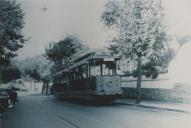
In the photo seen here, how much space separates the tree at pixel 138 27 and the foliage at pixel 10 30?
410cm

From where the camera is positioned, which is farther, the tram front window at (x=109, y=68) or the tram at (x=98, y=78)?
the tram front window at (x=109, y=68)

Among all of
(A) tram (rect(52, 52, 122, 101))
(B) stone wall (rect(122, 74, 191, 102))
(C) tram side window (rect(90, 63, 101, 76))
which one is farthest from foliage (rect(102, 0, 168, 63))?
(B) stone wall (rect(122, 74, 191, 102))

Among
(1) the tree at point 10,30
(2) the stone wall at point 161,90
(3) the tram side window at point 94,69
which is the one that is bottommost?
(2) the stone wall at point 161,90

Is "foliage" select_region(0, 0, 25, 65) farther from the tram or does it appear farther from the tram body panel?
the tram body panel

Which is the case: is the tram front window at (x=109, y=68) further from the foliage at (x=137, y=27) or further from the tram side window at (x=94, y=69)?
the foliage at (x=137, y=27)

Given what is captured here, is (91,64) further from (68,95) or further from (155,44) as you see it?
(68,95)

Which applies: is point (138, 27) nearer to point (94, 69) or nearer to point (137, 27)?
point (137, 27)

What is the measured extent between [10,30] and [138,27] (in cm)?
639

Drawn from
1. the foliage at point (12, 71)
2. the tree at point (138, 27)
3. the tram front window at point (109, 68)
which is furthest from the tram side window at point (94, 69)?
the foliage at point (12, 71)

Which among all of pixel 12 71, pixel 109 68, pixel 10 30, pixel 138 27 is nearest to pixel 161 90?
pixel 109 68

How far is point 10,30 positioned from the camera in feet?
51.5

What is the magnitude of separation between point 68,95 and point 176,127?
13797 millimetres

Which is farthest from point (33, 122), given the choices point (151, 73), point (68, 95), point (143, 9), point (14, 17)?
point (151, 73)

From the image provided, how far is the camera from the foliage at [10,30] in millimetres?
14031
